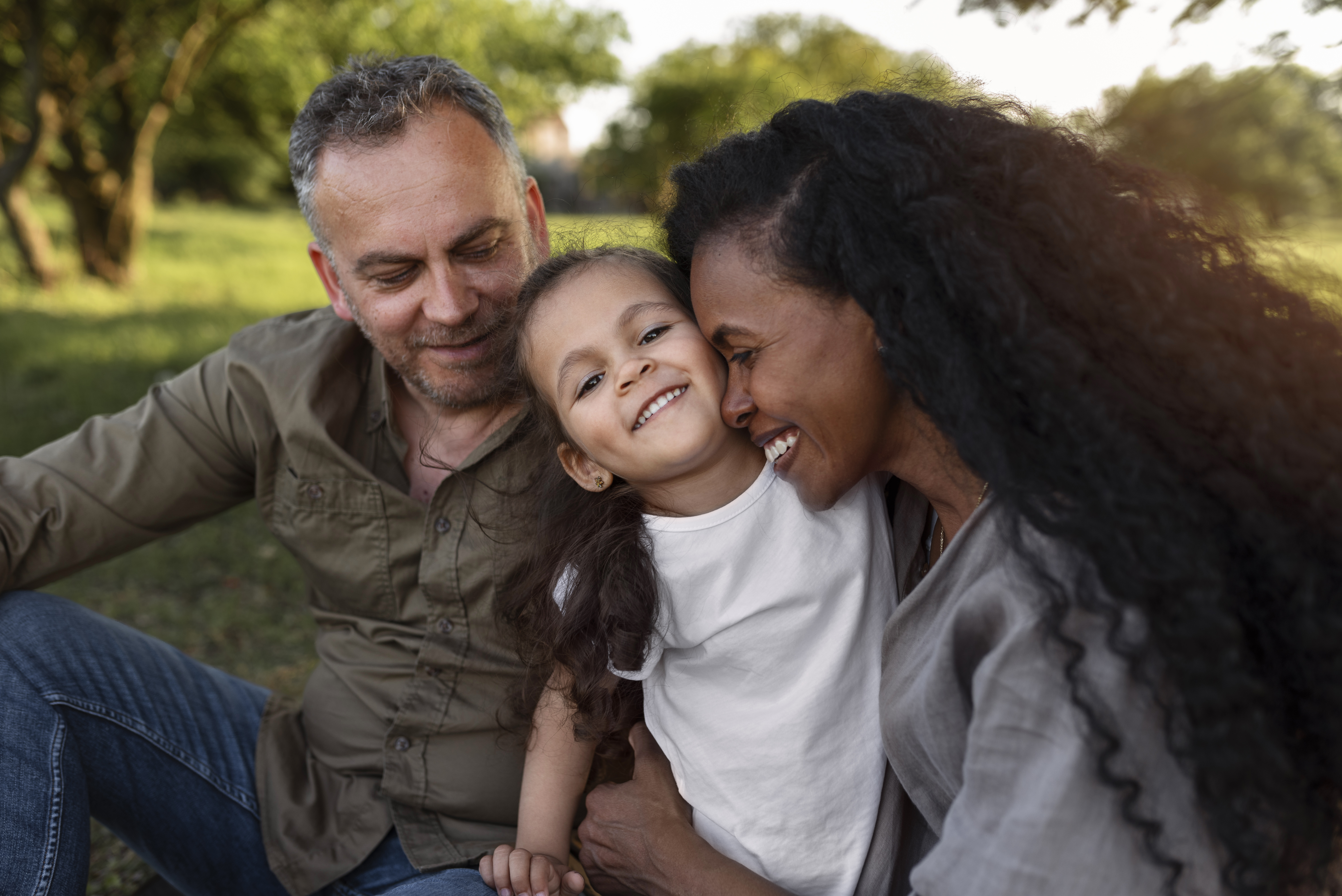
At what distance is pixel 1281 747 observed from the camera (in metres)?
1.29

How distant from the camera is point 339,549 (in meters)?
2.68

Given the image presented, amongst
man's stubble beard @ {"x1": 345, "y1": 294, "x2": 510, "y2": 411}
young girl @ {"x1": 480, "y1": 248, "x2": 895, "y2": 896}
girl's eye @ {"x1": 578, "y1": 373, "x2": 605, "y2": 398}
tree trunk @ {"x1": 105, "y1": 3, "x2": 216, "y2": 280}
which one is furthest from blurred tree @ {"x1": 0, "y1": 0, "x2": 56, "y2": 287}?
girl's eye @ {"x1": 578, "y1": 373, "x2": 605, "y2": 398}

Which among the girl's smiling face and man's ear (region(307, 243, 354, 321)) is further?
man's ear (region(307, 243, 354, 321))

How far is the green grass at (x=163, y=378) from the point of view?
14.7 feet

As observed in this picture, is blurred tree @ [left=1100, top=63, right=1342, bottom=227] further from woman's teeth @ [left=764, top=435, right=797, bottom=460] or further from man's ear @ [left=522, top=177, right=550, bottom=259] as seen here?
man's ear @ [left=522, top=177, right=550, bottom=259]

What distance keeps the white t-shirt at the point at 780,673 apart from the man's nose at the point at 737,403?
5.9 inches

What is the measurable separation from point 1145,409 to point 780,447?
2.62 ft

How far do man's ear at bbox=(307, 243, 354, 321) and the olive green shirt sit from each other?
0.05 m

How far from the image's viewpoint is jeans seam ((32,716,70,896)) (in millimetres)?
2045

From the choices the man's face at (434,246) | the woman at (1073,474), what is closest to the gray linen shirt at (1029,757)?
the woman at (1073,474)

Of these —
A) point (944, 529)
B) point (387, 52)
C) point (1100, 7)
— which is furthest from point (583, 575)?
point (387, 52)

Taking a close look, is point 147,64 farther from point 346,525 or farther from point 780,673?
point 780,673

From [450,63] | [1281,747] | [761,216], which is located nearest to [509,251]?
[450,63]

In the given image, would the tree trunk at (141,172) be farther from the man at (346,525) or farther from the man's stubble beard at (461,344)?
the man's stubble beard at (461,344)
